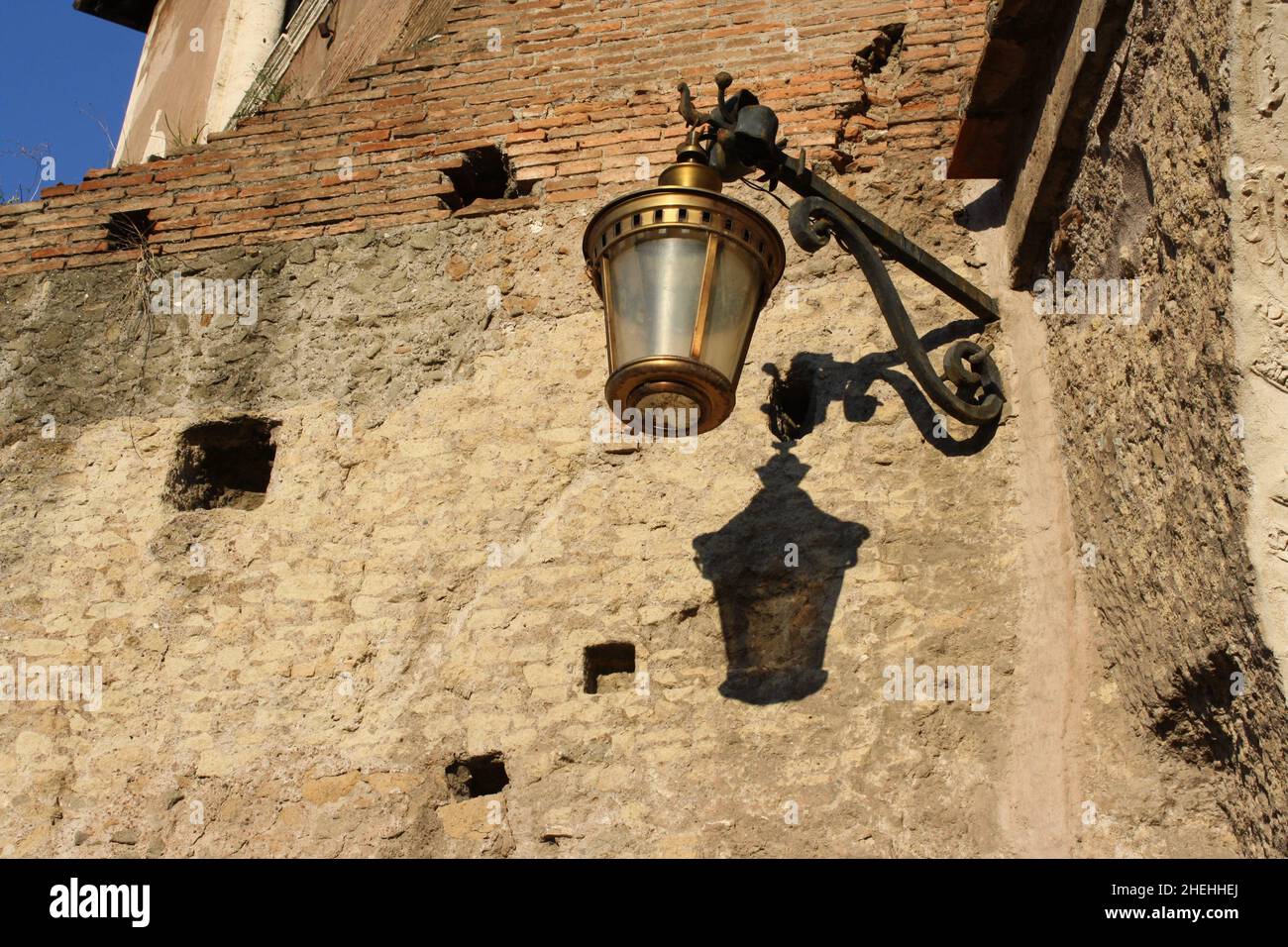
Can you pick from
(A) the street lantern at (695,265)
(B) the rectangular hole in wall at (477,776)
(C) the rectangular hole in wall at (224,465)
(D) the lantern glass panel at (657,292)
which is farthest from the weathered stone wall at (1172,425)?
(C) the rectangular hole in wall at (224,465)

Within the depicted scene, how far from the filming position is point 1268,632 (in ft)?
9.21

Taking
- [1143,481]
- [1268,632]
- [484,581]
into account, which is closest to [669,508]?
[484,581]

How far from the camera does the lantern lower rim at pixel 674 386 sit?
3303mm

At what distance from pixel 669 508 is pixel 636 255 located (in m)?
1.17

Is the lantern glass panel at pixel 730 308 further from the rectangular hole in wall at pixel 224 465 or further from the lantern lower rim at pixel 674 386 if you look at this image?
the rectangular hole in wall at pixel 224 465

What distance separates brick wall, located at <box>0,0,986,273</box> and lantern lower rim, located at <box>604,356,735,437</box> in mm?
1922

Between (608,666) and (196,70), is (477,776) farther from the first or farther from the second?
(196,70)

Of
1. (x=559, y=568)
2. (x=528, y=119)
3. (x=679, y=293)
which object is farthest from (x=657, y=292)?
(x=528, y=119)

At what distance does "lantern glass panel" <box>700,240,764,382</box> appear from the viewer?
3383 millimetres

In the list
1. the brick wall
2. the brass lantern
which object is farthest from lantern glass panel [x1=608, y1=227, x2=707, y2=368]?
the brick wall

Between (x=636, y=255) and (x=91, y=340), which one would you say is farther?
(x=91, y=340)

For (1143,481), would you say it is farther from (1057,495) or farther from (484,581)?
(484,581)

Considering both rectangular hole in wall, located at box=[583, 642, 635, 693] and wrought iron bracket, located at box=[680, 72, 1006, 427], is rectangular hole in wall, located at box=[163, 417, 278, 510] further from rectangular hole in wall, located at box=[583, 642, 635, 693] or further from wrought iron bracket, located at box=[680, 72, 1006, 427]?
wrought iron bracket, located at box=[680, 72, 1006, 427]

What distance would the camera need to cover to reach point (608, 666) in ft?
14.1
